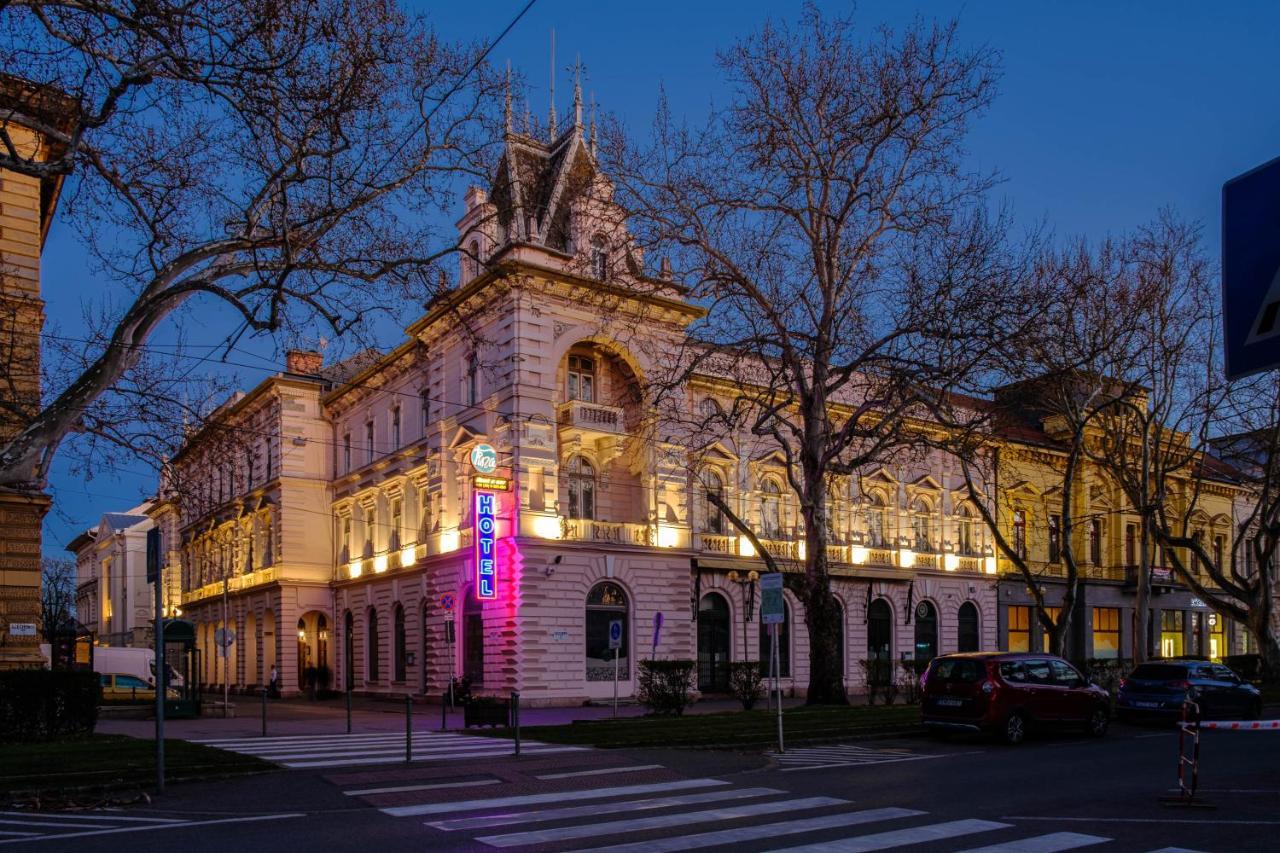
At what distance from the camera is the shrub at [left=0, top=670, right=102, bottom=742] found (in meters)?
20.0

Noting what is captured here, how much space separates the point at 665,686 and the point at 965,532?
2778 centimetres

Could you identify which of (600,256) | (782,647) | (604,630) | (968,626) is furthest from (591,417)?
(968,626)

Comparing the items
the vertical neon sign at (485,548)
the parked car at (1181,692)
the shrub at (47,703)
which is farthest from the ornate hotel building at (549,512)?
the parked car at (1181,692)

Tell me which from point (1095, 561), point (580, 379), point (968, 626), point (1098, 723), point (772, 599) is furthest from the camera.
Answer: point (1095, 561)

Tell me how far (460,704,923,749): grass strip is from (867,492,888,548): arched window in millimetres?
22111

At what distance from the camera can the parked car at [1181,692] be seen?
79.8ft

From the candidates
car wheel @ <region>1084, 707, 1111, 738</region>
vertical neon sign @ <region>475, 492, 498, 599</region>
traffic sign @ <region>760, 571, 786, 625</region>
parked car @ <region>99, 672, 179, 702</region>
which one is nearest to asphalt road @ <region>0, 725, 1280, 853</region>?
traffic sign @ <region>760, 571, 786, 625</region>

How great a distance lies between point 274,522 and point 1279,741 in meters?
41.3

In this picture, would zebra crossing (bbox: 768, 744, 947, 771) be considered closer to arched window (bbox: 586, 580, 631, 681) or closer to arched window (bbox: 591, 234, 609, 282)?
arched window (bbox: 591, 234, 609, 282)

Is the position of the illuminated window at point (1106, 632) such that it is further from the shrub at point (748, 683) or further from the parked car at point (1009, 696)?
the parked car at point (1009, 696)

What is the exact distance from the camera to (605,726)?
69.8 ft

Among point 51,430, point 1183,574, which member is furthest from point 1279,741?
point 51,430

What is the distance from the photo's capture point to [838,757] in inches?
661

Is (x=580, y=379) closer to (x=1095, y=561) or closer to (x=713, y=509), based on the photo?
(x=713, y=509)
